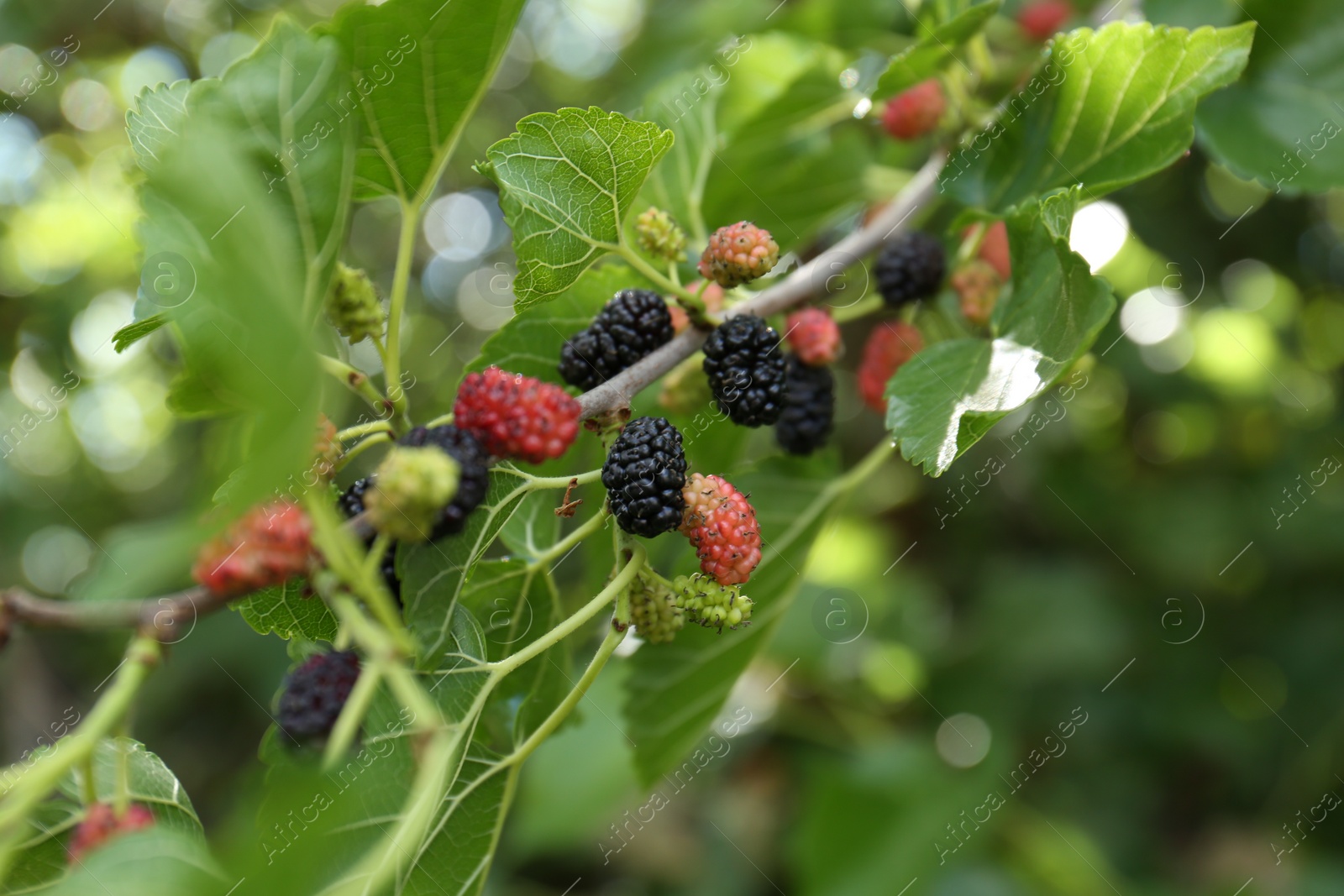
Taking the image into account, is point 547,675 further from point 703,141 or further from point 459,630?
point 703,141

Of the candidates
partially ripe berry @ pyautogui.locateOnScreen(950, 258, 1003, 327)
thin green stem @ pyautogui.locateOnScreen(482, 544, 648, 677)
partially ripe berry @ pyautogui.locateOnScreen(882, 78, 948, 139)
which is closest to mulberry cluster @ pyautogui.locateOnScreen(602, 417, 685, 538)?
thin green stem @ pyautogui.locateOnScreen(482, 544, 648, 677)

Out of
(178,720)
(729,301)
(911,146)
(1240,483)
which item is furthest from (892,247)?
(178,720)

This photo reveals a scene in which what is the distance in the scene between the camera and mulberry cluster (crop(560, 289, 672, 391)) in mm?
821

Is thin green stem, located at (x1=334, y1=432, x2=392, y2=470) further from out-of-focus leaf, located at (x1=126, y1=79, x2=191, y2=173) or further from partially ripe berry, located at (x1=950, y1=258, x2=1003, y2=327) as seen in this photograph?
partially ripe berry, located at (x1=950, y1=258, x2=1003, y2=327)

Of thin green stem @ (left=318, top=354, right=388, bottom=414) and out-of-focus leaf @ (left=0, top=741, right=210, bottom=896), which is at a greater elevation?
thin green stem @ (left=318, top=354, right=388, bottom=414)

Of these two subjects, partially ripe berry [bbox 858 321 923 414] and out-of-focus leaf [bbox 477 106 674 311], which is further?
partially ripe berry [bbox 858 321 923 414]

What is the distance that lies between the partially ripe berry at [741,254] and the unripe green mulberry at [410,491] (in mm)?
319

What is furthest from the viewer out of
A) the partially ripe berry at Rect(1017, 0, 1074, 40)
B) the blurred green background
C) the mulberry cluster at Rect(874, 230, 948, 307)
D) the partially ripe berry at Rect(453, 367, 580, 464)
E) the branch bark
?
the blurred green background

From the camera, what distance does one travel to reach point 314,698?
59 centimetres

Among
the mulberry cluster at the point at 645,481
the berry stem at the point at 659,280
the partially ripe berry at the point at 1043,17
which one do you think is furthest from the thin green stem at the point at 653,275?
the partially ripe berry at the point at 1043,17

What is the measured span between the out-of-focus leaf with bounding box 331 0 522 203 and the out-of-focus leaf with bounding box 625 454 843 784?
0.48m

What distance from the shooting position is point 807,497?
108 cm

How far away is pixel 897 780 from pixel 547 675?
1174 mm

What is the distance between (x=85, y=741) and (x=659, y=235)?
0.59 metres
